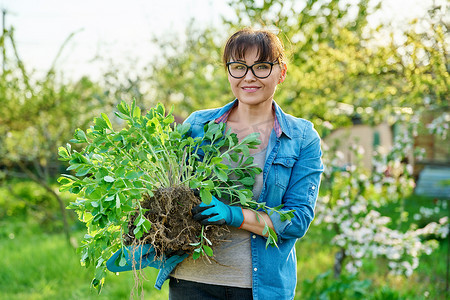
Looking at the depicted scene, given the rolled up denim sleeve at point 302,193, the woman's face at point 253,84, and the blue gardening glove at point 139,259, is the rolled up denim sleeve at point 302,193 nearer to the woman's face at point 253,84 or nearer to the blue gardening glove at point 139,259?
the woman's face at point 253,84

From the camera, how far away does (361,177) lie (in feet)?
13.5

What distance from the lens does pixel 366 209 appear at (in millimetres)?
4320

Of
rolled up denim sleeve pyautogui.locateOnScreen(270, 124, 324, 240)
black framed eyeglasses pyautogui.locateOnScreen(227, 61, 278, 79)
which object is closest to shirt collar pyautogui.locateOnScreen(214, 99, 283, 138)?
rolled up denim sleeve pyautogui.locateOnScreen(270, 124, 324, 240)

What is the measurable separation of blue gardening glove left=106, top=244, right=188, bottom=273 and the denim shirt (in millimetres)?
132

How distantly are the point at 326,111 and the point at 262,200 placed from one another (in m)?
2.81

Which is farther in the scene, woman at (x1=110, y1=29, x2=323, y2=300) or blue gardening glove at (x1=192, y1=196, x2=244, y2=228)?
woman at (x1=110, y1=29, x2=323, y2=300)

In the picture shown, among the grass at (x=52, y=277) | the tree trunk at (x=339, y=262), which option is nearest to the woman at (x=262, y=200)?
the grass at (x=52, y=277)

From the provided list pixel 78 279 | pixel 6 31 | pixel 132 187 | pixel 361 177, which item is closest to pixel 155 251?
pixel 132 187

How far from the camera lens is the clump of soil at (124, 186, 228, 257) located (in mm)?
1607

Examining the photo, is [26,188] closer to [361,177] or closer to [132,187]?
[361,177]

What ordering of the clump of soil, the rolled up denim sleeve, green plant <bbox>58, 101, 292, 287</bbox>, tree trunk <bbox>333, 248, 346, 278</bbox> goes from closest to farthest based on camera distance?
green plant <bbox>58, 101, 292, 287</bbox>, the clump of soil, the rolled up denim sleeve, tree trunk <bbox>333, 248, 346, 278</bbox>

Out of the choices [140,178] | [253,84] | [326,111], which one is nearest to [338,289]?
[326,111]

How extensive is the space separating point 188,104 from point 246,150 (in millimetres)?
4258

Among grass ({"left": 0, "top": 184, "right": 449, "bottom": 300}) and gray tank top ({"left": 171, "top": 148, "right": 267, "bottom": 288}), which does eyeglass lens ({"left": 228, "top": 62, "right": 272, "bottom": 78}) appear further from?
grass ({"left": 0, "top": 184, "right": 449, "bottom": 300})
